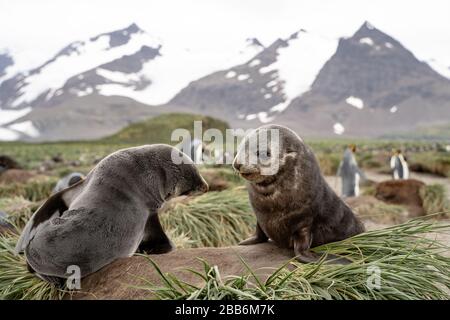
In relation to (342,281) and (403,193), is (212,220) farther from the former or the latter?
(403,193)

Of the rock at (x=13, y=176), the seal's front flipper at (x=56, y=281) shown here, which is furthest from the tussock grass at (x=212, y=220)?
the rock at (x=13, y=176)

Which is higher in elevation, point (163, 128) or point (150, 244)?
point (150, 244)

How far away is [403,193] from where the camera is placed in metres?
13.0

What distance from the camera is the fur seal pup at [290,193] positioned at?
160 inches

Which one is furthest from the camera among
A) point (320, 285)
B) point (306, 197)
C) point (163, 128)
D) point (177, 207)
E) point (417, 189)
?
point (163, 128)

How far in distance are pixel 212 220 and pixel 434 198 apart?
7.01m

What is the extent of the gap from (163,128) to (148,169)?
9908 cm

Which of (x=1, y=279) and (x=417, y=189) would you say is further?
(x=417, y=189)

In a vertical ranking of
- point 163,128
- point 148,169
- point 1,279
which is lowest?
point 163,128

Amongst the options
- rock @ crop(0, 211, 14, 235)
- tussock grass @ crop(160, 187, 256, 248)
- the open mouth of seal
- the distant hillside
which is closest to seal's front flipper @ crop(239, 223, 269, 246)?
the open mouth of seal

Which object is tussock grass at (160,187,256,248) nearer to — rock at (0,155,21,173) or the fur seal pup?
the fur seal pup

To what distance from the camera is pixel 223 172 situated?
36.1 feet
